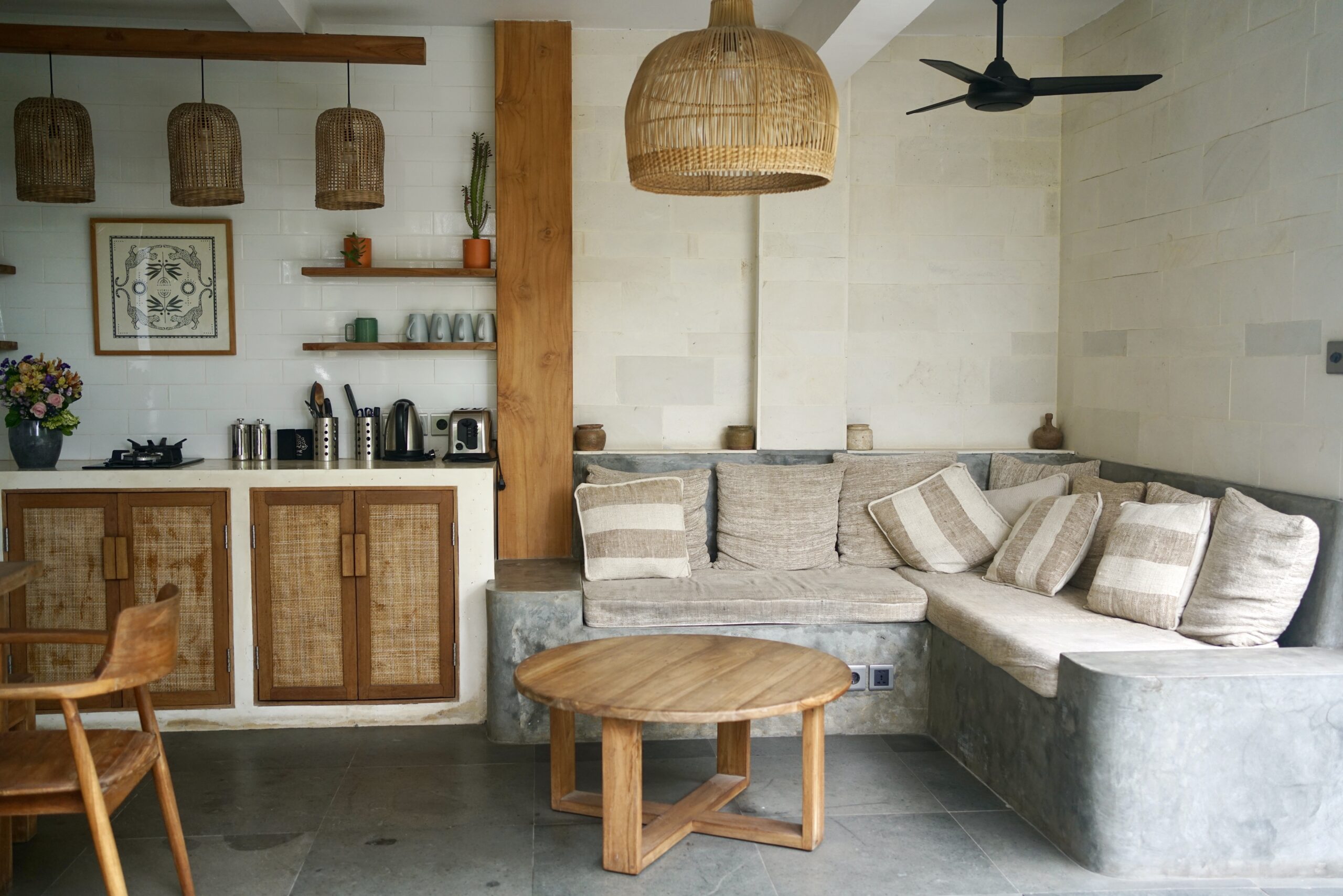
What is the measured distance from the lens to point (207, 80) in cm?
493

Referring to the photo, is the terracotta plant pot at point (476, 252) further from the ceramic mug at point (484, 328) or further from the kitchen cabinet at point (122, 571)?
the kitchen cabinet at point (122, 571)

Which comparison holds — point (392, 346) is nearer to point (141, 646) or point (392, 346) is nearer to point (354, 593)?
point (354, 593)

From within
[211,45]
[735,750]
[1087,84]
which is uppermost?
[211,45]

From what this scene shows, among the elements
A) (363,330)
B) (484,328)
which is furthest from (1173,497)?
(363,330)

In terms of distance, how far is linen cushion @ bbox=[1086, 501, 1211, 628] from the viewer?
3654 millimetres

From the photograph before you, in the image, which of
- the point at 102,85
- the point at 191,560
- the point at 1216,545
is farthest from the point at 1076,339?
the point at 102,85

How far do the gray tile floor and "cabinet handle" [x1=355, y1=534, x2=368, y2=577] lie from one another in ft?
2.24

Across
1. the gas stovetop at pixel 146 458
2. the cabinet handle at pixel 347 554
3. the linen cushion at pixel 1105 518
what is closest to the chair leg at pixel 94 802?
the cabinet handle at pixel 347 554

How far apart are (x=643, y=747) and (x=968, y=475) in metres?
1.89

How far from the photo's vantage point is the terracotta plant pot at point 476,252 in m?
4.91

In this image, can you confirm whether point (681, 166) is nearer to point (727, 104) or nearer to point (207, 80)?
point (727, 104)

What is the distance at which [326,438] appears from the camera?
4.90m

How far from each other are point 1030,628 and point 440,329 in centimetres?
290

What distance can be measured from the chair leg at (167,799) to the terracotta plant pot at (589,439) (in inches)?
96.1
